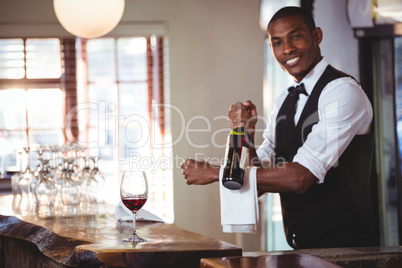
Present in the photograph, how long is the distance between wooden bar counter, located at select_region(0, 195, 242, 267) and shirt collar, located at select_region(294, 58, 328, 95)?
767 millimetres

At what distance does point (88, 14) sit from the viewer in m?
2.70

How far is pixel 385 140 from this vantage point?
11.5 ft

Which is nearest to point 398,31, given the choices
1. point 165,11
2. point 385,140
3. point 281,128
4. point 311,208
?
point 385,140

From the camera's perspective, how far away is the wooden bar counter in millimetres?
1344

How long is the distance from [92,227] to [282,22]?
1.07 m

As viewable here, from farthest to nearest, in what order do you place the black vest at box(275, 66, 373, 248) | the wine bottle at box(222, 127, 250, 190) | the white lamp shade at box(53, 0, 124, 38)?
the white lamp shade at box(53, 0, 124, 38), the black vest at box(275, 66, 373, 248), the wine bottle at box(222, 127, 250, 190)

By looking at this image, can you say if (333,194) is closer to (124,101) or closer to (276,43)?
(276,43)

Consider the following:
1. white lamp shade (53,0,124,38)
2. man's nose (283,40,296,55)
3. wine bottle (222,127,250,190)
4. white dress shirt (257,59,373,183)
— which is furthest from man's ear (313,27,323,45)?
white lamp shade (53,0,124,38)

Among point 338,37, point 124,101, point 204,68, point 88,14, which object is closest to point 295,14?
point 88,14

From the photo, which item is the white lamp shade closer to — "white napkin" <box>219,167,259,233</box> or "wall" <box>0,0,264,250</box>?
"white napkin" <box>219,167,259,233</box>

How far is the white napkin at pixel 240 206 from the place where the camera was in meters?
1.86

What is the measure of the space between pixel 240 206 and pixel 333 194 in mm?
376

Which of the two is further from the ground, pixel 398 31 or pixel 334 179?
pixel 398 31

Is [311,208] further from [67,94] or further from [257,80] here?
[67,94]
